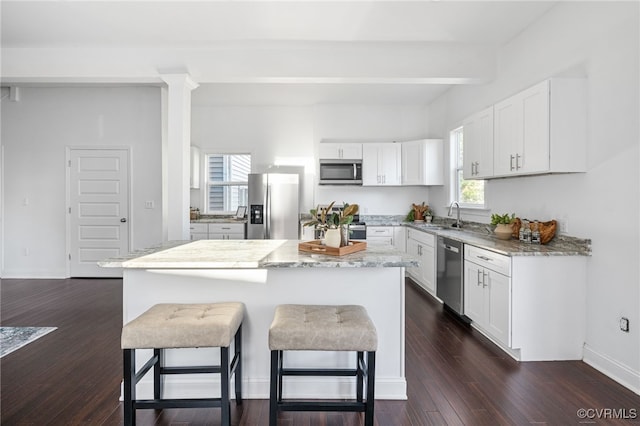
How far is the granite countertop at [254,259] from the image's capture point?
2133 mm

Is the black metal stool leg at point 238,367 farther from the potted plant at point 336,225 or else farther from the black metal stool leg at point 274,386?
the potted plant at point 336,225

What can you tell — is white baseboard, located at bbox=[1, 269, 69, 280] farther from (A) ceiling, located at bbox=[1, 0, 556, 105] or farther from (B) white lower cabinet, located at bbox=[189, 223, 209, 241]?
(A) ceiling, located at bbox=[1, 0, 556, 105]

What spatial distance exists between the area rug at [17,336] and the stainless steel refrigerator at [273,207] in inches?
110

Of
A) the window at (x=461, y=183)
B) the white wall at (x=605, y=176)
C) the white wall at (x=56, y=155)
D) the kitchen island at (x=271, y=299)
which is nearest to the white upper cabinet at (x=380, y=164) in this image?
the window at (x=461, y=183)

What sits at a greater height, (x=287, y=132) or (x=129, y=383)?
(x=287, y=132)

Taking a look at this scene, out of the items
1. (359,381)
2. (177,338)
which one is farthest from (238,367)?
(359,381)

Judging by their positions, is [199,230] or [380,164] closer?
[199,230]

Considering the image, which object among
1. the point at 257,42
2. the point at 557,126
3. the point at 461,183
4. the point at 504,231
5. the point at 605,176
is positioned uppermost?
the point at 257,42

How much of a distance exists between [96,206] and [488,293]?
5.50 metres

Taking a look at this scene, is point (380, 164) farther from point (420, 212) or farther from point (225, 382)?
point (225, 382)

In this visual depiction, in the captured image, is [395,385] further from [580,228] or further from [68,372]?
[68,372]

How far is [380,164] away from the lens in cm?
603

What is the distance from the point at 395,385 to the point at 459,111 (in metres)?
3.99

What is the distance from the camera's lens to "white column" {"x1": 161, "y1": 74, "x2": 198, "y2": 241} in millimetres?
3723
